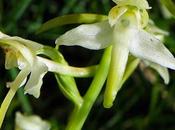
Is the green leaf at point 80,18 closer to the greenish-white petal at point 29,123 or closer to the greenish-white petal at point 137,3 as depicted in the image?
the greenish-white petal at point 137,3

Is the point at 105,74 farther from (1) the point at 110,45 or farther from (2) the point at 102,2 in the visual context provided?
(2) the point at 102,2

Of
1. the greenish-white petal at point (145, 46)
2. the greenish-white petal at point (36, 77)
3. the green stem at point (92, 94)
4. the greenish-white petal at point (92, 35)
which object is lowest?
the green stem at point (92, 94)

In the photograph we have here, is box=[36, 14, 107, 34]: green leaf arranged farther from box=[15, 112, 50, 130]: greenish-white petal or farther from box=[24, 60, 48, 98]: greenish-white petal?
box=[15, 112, 50, 130]: greenish-white petal

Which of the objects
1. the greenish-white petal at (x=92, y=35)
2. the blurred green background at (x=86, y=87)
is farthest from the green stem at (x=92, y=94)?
the blurred green background at (x=86, y=87)

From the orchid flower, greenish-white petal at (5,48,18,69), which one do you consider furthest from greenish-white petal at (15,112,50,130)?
the orchid flower

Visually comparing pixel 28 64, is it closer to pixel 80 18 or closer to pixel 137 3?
pixel 80 18

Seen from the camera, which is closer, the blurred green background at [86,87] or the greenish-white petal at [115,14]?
the greenish-white petal at [115,14]

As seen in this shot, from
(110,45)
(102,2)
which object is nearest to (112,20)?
(110,45)
